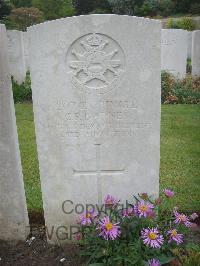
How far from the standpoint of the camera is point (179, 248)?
3453 mm

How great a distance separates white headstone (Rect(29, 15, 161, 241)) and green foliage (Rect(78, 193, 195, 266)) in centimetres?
32

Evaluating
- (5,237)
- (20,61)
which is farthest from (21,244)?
(20,61)

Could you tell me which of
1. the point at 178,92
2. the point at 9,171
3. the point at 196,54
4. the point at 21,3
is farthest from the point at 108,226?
the point at 21,3

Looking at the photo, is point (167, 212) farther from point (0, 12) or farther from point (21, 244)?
point (0, 12)

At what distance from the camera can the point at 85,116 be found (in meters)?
3.64

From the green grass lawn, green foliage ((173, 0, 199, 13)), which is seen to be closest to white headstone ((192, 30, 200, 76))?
the green grass lawn

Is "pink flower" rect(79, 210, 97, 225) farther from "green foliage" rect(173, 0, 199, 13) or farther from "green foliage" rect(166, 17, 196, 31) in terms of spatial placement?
"green foliage" rect(173, 0, 199, 13)

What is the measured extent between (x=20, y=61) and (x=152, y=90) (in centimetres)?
896

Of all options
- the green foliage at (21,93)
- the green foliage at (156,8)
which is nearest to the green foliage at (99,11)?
the green foliage at (156,8)

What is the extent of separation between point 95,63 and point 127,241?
156 cm

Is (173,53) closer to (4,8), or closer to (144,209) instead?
(144,209)

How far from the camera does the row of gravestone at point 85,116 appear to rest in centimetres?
340

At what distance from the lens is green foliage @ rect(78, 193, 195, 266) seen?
10.8ft

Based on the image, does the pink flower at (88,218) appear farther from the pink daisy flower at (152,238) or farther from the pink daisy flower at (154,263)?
the pink daisy flower at (154,263)
